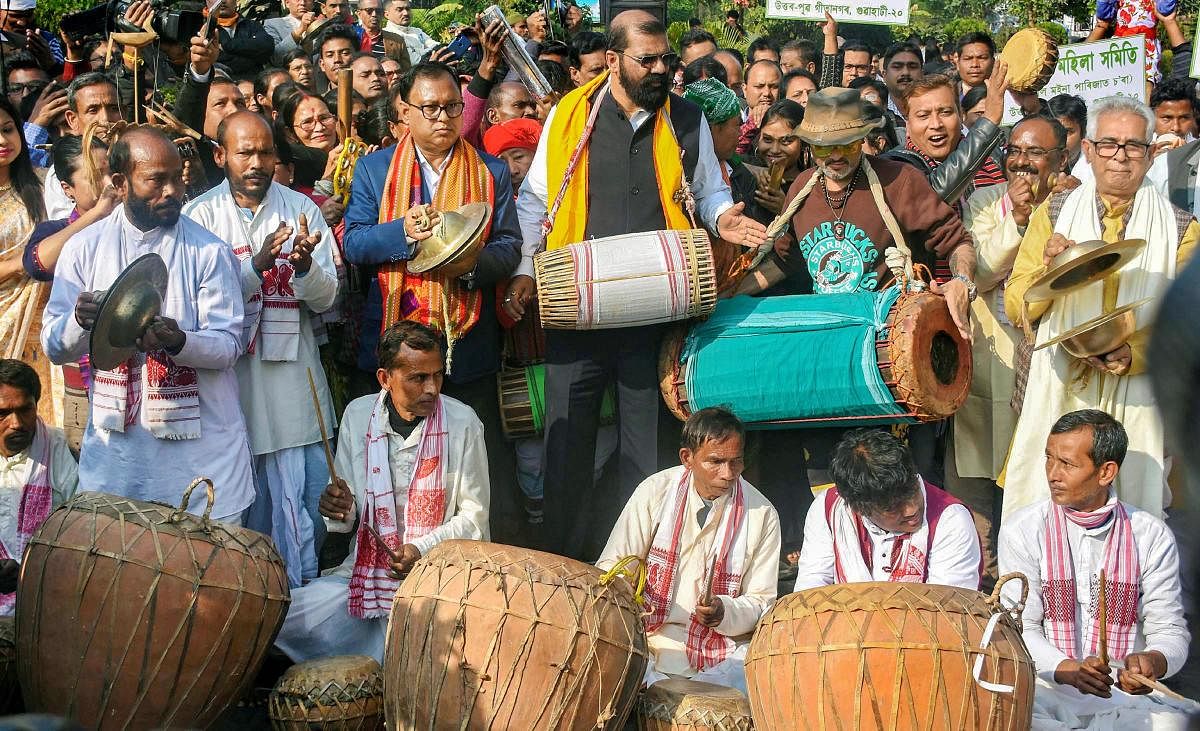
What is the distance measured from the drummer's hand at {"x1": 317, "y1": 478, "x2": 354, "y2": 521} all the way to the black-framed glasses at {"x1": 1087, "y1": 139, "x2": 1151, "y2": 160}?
3325 millimetres

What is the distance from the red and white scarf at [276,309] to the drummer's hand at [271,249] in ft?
0.50

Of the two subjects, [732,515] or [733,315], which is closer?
[732,515]

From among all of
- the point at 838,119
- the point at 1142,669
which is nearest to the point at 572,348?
the point at 838,119

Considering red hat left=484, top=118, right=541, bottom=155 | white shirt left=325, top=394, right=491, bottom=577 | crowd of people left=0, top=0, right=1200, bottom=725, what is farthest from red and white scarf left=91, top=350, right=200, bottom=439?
red hat left=484, top=118, right=541, bottom=155

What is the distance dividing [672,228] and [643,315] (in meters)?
0.50

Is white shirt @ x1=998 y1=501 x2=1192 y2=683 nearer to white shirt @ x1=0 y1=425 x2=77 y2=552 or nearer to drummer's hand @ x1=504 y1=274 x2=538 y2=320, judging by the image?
drummer's hand @ x1=504 y1=274 x2=538 y2=320

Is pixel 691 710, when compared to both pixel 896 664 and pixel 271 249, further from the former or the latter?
pixel 271 249

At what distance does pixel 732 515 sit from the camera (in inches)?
200

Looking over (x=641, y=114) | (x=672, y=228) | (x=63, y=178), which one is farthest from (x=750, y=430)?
(x=63, y=178)

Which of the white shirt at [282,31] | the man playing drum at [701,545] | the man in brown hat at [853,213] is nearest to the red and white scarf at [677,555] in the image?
the man playing drum at [701,545]

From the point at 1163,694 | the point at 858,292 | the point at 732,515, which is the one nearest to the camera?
the point at 1163,694

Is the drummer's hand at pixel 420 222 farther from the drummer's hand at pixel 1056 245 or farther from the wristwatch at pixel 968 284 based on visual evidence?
the drummer's hand at pixel 1056 245

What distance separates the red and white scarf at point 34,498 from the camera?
16.5ft

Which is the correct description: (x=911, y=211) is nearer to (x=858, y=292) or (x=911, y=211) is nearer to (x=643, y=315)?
(x=858, y=292)
